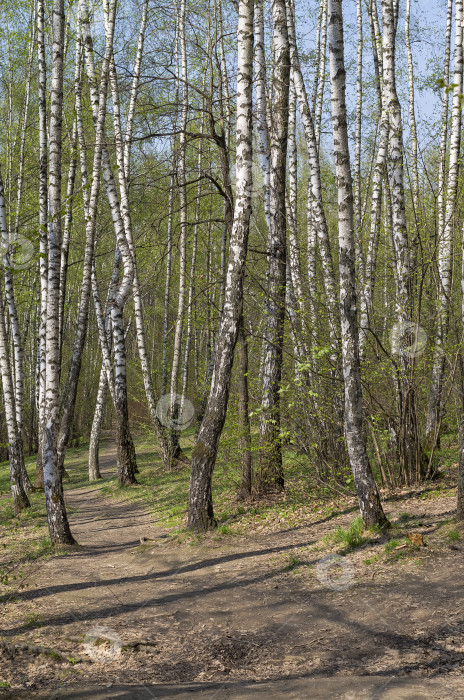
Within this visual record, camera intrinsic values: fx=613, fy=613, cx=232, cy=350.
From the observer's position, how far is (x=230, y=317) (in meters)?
7.27

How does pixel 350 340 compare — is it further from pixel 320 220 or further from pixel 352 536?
pixel 320 220

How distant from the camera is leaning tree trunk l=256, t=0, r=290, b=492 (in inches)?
332

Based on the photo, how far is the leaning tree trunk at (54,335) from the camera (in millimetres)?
7438

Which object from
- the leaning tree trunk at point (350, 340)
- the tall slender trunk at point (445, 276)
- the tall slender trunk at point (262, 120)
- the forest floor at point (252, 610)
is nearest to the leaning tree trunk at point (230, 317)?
the forest floor at point (252, 610)

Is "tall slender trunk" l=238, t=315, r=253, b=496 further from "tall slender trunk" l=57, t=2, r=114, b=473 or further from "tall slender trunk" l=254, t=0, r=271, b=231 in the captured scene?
"tall slender trunk" l=57, t=2, r=114, b=473

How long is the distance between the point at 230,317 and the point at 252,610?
3.37 meters

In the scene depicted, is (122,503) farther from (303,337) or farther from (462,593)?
(462,593)

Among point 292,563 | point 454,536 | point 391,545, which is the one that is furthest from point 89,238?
point 454,536

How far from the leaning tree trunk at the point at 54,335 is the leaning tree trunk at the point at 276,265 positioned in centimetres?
271

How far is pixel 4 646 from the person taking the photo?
4316 mm

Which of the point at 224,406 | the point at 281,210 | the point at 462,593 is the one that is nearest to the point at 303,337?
the point at 224,406

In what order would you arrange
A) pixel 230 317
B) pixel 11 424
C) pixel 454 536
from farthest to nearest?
pixel 11 424 < pixel 230 317 < pixel 454 536

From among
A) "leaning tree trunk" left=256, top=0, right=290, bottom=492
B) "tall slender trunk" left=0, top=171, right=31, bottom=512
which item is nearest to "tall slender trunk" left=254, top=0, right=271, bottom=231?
"leaning tree trunk" left=256, top=0, right=290, bottom=492

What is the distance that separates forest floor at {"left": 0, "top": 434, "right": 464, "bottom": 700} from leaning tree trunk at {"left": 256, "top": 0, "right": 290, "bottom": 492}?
2.79 ft
